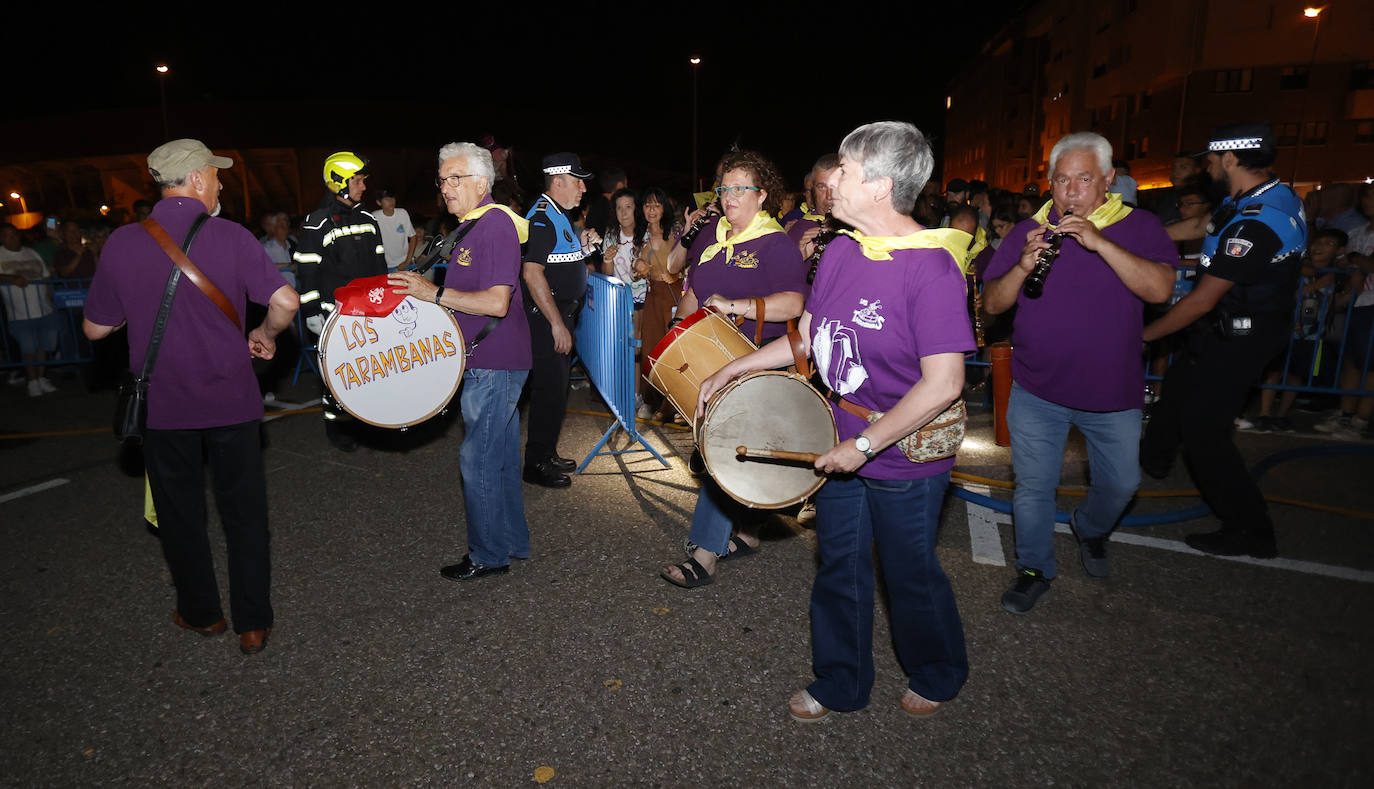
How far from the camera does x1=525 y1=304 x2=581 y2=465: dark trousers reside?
595 cm

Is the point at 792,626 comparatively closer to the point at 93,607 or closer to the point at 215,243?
the point at 215,243

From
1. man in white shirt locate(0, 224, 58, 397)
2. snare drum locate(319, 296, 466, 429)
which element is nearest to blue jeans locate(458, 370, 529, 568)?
snare drum locate(319, 296, 466, 429)

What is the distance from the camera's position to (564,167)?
5.59 m

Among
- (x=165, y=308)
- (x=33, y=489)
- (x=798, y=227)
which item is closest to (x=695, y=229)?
(x=798, y=227)

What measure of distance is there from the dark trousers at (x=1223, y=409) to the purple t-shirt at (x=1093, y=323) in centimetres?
95

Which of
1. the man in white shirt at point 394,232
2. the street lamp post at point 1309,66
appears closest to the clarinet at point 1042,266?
the man in white shirt at point 394,232

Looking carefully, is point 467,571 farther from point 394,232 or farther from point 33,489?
point 394,232

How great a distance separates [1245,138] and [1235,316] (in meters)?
0.95

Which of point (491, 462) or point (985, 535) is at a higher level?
point (491, 462)

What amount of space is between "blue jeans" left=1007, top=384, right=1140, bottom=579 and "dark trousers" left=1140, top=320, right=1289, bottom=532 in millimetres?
866

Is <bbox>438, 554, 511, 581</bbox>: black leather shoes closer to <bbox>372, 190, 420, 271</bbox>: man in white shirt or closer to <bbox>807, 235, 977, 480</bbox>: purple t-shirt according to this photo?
<bbox>807, 235, 977, 480</bbox>: purple t-shirt

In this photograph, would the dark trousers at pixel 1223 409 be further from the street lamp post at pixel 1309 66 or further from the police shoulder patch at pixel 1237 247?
the street lamp post at pixel 1309 66

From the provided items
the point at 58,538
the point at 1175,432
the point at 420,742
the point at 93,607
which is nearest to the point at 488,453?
the point at 420,742

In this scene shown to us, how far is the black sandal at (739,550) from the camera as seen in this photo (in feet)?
14.8
